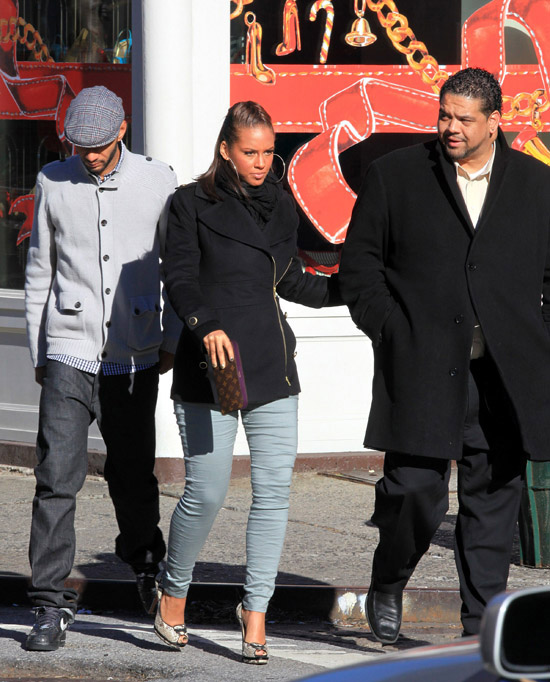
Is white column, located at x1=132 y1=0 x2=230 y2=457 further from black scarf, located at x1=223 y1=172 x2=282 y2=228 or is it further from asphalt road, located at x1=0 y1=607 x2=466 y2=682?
black scarf, located at x1=223 y1=172 x2=282 y2=228

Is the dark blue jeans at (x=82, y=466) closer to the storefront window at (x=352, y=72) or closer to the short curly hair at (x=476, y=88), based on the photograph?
the short curly hair at (x=476, y=88)

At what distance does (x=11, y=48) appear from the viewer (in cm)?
844

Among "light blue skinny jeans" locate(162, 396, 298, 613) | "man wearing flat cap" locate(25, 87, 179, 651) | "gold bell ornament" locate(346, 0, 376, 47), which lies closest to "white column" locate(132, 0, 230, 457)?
"gold bell ornament" locate(346, 0, 376, 47)

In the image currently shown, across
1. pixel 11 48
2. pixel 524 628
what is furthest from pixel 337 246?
pixel 524 628

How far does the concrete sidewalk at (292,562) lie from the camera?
18.3 ft

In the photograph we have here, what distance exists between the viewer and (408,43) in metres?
8.27

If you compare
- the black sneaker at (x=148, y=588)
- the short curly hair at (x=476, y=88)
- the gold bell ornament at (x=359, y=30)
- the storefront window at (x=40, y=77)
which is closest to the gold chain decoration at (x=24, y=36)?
the storefront window at (x=40, y=77)

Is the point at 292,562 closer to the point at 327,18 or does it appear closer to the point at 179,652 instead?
the point at 179,652

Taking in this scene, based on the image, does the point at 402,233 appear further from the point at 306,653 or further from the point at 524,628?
the point at 524,628

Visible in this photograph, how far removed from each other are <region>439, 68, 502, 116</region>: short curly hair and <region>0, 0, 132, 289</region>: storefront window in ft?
12.3

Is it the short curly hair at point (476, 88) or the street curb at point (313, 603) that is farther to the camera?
the street curb at point (313, 603)

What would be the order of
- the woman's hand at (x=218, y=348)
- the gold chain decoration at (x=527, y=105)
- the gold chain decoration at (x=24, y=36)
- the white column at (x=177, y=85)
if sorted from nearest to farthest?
the woman's hand at (x=218, y=348) → the white column at (x=177, y=85) → the gold chain decoration at (x=24, y=36) → the gold chain decoration at (x=527, y=105)

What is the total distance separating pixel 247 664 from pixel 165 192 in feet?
5.88

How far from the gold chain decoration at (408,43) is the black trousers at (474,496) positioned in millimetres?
4055
